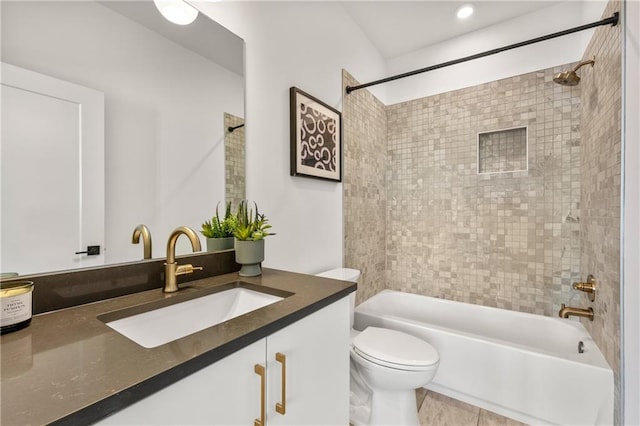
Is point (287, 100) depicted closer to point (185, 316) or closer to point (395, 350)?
point (185, 316)

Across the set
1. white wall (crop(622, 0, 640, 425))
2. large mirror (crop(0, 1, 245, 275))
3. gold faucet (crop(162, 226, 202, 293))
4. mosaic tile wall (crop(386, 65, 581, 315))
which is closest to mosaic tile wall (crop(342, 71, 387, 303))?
mosaic tile wall (crop(386, 65, 581, 315))

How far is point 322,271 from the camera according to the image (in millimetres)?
1977

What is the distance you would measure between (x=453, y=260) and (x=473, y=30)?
2050 mm

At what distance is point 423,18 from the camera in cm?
231

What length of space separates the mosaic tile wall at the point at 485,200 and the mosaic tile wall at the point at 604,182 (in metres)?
0.21

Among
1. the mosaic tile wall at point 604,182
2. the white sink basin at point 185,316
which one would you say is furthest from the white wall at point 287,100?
the mosaic tile wall at point 604,182

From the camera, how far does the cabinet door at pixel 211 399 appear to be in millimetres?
487

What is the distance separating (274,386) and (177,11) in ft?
4.58

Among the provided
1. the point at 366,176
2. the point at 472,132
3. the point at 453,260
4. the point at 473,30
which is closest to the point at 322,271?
the point at 366,176

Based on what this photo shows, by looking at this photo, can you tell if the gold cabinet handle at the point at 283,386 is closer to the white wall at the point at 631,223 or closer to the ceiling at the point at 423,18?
the white wall at the point at 631,223

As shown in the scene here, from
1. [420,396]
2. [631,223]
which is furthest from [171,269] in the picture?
[631,223]

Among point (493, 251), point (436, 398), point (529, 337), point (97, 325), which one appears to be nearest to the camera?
point (97, 325)

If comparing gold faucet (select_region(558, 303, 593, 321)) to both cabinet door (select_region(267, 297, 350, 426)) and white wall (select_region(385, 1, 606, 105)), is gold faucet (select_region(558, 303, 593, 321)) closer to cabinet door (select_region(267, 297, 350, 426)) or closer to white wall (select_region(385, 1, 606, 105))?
cabinet door (select_region(267, 297, 350, 426))

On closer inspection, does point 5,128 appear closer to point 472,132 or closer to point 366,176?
point 366,176
